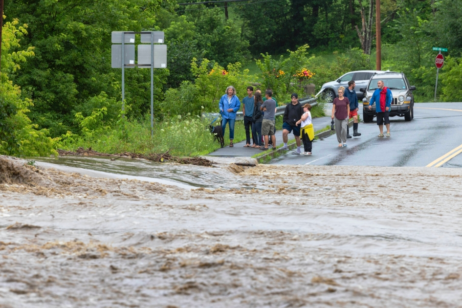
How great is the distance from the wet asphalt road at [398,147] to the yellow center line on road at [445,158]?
99 millimetres

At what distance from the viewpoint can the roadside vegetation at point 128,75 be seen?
1856 cm

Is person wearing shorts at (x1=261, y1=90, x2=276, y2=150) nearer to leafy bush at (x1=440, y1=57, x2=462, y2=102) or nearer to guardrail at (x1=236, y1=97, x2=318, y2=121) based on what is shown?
guardrail at (x1=236, y1=97, x2=318, y2=121)

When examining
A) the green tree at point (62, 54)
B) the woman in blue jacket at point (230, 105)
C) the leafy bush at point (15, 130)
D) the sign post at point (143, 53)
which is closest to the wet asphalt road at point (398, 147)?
the woman in blue jacket at point (230, 105)

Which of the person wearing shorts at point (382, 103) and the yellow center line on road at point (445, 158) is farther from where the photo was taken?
the person wearing shorts at point (382, 103)

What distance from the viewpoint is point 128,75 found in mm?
32750

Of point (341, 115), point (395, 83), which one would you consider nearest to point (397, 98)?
point (395, 83)

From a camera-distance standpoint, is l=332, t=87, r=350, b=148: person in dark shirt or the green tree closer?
l=332, t=87, r=350, b=148: person in dark shirt

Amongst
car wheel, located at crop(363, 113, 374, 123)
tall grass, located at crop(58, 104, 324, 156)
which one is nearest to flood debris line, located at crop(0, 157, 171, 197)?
tall grass, located at crop(58, 104, 324, 156)

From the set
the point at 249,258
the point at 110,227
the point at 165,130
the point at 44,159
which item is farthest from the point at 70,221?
the point at 165,130

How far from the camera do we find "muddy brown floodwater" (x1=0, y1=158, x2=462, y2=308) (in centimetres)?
567

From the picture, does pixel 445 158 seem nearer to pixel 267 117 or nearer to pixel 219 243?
pixel 267 117

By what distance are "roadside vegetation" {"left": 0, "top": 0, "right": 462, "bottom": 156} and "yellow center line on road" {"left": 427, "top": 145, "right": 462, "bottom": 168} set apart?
19.8ft

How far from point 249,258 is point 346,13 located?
74217 millimetres

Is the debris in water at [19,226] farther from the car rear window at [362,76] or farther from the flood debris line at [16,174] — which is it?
the car rear window at [362,76]
